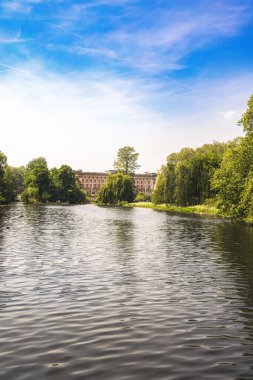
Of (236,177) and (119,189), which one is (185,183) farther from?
(119,189)

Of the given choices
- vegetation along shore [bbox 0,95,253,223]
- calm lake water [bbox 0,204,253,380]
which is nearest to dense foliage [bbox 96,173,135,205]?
vegetation along shore [bbox 0,95,253,223]

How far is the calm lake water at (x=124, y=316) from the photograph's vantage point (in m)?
8.72

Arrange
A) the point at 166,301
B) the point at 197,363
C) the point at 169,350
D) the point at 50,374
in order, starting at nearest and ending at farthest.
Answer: the point at 50,374 < the point at 197,363 < the point at 169,350 < the point at 166,301

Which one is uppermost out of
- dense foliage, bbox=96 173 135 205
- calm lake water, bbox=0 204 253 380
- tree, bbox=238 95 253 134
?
tree, bbox=238 95 253 134

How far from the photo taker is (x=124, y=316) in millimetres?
12375

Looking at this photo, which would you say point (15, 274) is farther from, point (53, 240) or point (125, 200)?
point (125, 200)

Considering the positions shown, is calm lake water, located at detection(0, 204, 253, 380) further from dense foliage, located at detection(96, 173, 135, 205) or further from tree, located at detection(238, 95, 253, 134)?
dense foliage, located at detection(96, 173, 135, 205)

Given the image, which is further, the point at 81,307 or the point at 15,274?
the point at 15,274

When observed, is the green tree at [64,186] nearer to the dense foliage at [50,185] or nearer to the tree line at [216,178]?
the dense foliage at [50,185]

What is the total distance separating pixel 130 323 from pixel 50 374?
3936mm

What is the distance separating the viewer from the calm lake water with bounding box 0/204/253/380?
872 cm

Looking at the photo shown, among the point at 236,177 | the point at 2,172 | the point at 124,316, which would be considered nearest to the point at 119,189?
the point at 2,172

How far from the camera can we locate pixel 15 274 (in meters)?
18.0

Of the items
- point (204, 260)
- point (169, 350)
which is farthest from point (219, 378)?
point (204, 260)
